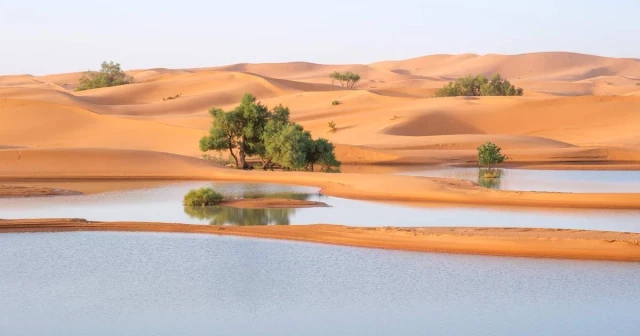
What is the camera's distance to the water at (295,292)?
1590 cm

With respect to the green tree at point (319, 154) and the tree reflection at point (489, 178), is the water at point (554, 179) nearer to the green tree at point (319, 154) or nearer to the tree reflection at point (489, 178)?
the tree reflection at point (489, 178)

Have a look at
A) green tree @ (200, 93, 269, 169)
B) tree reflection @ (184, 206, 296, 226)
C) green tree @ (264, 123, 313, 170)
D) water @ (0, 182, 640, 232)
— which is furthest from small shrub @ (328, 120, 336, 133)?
tree reflection @ (184, 206, 296, 226)

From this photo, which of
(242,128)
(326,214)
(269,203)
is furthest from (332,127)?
(326,214)

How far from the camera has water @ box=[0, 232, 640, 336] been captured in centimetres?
1590

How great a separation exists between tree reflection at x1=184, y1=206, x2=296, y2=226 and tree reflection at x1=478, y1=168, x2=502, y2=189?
12.4 m

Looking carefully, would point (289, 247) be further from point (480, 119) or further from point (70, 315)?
point (480, 119)

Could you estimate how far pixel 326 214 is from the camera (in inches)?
1148

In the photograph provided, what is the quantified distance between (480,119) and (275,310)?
67.3m

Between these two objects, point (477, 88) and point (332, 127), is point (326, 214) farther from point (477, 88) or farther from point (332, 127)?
point (477, 88)

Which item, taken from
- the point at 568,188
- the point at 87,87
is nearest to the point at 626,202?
the point at 568,188

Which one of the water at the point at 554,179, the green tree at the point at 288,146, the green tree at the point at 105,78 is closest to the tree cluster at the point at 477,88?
the green tree at the point at 105,78

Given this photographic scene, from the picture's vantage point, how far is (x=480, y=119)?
8219 centimetres

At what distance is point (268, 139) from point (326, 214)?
16969 mm

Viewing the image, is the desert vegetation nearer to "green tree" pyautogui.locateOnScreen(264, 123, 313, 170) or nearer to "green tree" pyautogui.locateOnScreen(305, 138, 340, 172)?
"green tree" pyautogui.locateOnScreen(305, 138, 340, 172)
